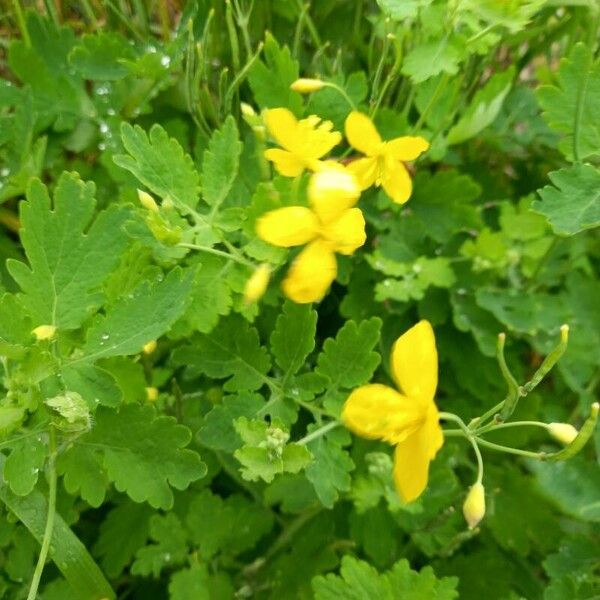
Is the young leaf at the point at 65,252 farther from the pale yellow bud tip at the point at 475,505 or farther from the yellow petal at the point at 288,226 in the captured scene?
the pale yellow bud tip at the point at 475,505

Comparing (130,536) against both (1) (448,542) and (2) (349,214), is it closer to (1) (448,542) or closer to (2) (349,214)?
(1) (448,542)

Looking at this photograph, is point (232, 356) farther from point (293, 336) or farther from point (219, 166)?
point (219, 166)

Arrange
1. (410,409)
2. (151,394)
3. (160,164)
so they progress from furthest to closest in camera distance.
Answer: (151,394) < (160,164) < (410,409)

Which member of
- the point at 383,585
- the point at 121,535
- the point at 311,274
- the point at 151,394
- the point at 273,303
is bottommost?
the point at 121,535

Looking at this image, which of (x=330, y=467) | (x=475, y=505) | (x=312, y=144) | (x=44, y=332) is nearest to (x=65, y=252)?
(x=44, y=332)

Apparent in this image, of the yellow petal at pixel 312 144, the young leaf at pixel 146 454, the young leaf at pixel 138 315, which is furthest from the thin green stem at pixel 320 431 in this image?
the yellow petal at pixel 312 144
